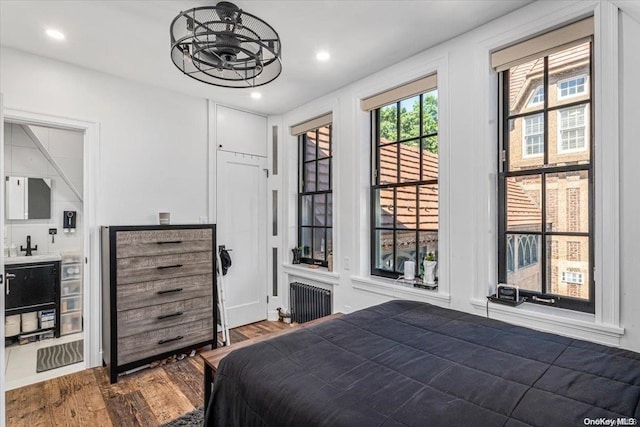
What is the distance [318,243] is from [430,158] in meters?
1.68

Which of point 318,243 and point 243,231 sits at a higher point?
point 243,231

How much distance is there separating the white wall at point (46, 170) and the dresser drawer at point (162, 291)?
1.69m

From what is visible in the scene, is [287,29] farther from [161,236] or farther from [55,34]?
[161,236]

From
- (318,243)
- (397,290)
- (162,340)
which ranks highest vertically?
(318,243)

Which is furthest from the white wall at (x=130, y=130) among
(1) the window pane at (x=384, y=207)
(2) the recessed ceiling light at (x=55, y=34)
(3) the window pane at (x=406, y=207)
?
(3) the window pane at (x=406, y=207)

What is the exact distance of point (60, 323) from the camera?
3.52 m

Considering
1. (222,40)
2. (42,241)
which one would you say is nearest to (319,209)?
(222,40)

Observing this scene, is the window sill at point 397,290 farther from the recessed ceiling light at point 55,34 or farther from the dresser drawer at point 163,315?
the recessed ceiling light at point 55,34

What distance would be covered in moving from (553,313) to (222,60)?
97.0 inches

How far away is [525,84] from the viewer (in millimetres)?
2199

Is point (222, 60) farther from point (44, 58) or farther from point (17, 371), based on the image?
point (17, 371)

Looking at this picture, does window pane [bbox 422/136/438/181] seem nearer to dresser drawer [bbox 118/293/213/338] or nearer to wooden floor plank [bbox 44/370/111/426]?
dresser drawer [bbox 118/293/213/338]

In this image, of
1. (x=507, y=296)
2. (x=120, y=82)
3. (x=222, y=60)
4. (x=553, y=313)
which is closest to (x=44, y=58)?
(x=120, y=82)

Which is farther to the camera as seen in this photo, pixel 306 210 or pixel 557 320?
pixel 306 210
